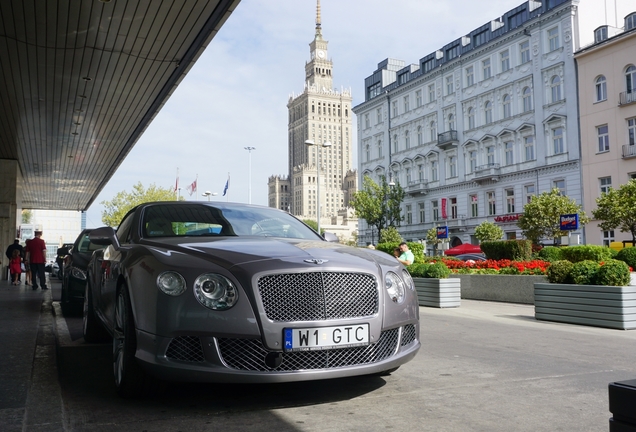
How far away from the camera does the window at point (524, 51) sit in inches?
1805

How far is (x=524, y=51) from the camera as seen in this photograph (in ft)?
152

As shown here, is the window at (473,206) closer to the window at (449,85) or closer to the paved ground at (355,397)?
the window at (449,85)

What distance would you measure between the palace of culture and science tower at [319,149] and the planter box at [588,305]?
149m

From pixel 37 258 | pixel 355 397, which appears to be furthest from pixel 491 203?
pixel 355 397

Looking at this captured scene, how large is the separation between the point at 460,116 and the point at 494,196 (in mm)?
8473

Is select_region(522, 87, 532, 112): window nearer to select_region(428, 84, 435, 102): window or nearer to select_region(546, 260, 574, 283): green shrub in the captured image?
select_region(428, 84, 435, 102): window

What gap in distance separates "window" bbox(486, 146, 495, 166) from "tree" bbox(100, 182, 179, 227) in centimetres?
3299

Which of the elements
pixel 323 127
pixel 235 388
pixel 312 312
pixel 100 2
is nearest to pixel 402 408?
pixel 312 312

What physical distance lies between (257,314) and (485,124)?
4934 cm

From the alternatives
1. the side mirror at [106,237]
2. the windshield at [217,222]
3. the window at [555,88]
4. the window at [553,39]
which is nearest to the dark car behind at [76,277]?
the side mirror at [106,237]

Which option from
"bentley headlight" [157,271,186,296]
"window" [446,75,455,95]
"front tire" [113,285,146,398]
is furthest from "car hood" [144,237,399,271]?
"window" [446,75,455,95]

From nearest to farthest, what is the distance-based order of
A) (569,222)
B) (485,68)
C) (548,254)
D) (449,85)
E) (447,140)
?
(548,254)
(569,222)
(485,68)
(447,140)
(449,85)

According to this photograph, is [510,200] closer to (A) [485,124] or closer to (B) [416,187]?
(A) [485,124]

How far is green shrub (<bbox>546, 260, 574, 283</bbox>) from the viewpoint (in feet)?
34.0
